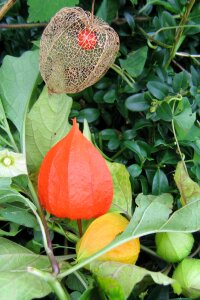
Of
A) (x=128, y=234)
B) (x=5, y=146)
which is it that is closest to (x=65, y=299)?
(x=128, y=234)

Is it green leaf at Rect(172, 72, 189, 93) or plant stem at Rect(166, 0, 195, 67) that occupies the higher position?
plant stem at Rect(166, 0, 195, 67)

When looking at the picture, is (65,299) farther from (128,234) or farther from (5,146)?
(5,146)

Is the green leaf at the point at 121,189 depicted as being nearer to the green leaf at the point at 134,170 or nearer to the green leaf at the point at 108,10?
the green leaf at the point at 134,170

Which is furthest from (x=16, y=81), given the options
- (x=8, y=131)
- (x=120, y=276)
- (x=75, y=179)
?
(x=120, y=276)

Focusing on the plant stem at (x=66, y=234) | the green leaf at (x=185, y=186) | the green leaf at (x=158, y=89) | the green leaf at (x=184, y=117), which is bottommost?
the plant stem at (x=66, y=234)

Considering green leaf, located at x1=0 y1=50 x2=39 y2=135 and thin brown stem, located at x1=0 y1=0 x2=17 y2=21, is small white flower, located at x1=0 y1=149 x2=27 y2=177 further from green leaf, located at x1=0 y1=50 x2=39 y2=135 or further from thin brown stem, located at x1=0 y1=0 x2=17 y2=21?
thin brown stem, located at x1=0 y1=0 x2=17 y2=21

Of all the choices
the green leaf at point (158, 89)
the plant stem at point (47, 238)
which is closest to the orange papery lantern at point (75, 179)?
the plant stem at point (47, 238)

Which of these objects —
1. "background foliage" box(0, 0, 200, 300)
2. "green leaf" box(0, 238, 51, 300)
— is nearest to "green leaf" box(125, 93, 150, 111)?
"background foliage" box(0, 0, 200, 300)
